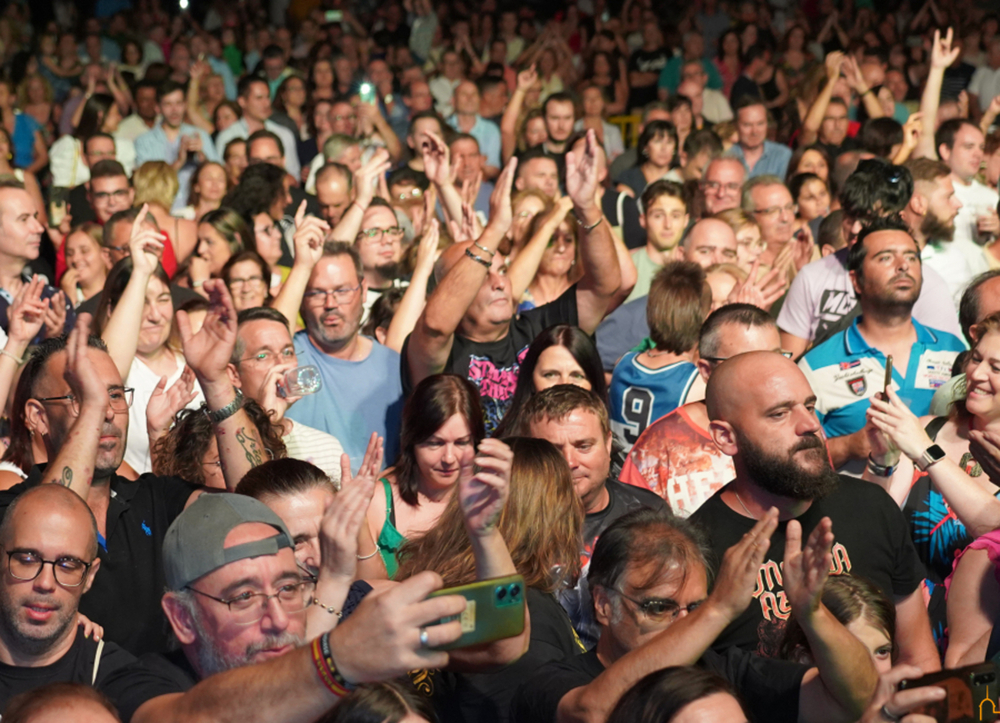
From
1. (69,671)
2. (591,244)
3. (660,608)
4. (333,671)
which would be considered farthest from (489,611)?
(591,244)

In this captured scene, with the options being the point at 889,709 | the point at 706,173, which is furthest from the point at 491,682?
the point at 706,173

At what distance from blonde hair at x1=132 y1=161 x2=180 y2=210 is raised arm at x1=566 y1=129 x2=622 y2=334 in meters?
3.43

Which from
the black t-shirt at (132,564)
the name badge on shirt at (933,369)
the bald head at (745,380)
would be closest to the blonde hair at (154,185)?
the black t-shirt at (132,564)

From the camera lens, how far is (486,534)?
2717 mm

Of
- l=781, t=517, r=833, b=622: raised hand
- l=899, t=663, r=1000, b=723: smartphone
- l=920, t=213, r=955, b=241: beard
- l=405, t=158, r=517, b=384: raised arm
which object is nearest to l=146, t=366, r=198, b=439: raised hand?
l=405, t=158, r=517, b=384: raised arm

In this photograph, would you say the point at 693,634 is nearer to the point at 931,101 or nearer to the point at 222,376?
the point at 222,376

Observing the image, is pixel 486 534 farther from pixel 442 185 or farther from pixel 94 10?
pixel 94 10

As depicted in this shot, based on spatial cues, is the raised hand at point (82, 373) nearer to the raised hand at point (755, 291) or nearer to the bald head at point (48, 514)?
the bald head at point (48, 514)

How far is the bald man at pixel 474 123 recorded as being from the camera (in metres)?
10.4

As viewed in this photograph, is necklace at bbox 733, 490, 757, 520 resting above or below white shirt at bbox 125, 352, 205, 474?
below

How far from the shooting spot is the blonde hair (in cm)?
768

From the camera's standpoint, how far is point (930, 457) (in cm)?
346

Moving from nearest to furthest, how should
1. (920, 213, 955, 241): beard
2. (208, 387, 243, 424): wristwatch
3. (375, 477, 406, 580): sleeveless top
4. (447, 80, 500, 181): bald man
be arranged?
(208, 387, 243, 424): wristwatch → (375, 477, 406, 580): sleeveless top → (920, 213, 955, 241): beard → (447, 80, 500, 181): bald man

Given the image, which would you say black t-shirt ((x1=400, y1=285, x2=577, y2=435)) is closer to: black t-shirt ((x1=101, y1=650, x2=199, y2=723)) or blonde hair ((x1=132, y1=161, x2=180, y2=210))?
black t-shirt ((x1=101, y1=650, x2=199, y2=723))
